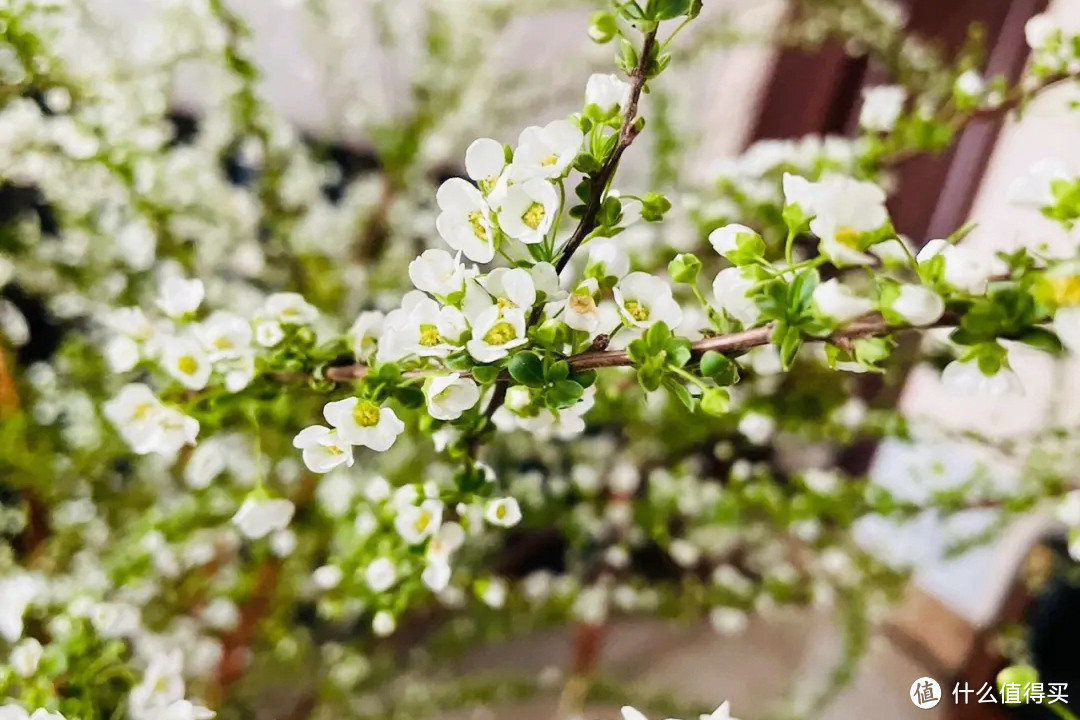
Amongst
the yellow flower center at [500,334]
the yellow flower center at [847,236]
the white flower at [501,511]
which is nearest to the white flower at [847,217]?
the yellow flower center at [847,236]

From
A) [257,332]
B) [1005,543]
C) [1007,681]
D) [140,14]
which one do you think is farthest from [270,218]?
[1005,543]

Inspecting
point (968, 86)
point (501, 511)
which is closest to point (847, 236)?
point (501, 511)

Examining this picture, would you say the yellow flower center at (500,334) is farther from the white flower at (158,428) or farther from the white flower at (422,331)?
the white flower at (158,428)

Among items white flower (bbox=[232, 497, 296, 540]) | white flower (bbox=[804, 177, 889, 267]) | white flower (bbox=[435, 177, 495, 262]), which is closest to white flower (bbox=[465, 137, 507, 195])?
white flower (bbox=[435, 177, 495, 262])

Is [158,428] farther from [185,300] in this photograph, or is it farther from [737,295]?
[737,295]

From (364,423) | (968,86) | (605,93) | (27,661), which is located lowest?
(27,661)

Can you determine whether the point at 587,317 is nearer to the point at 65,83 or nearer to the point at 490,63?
the point at 65,83

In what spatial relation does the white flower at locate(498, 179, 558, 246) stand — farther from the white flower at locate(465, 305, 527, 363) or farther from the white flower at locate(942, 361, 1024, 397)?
the white flower at locate(942, 361, 1024, 397)
